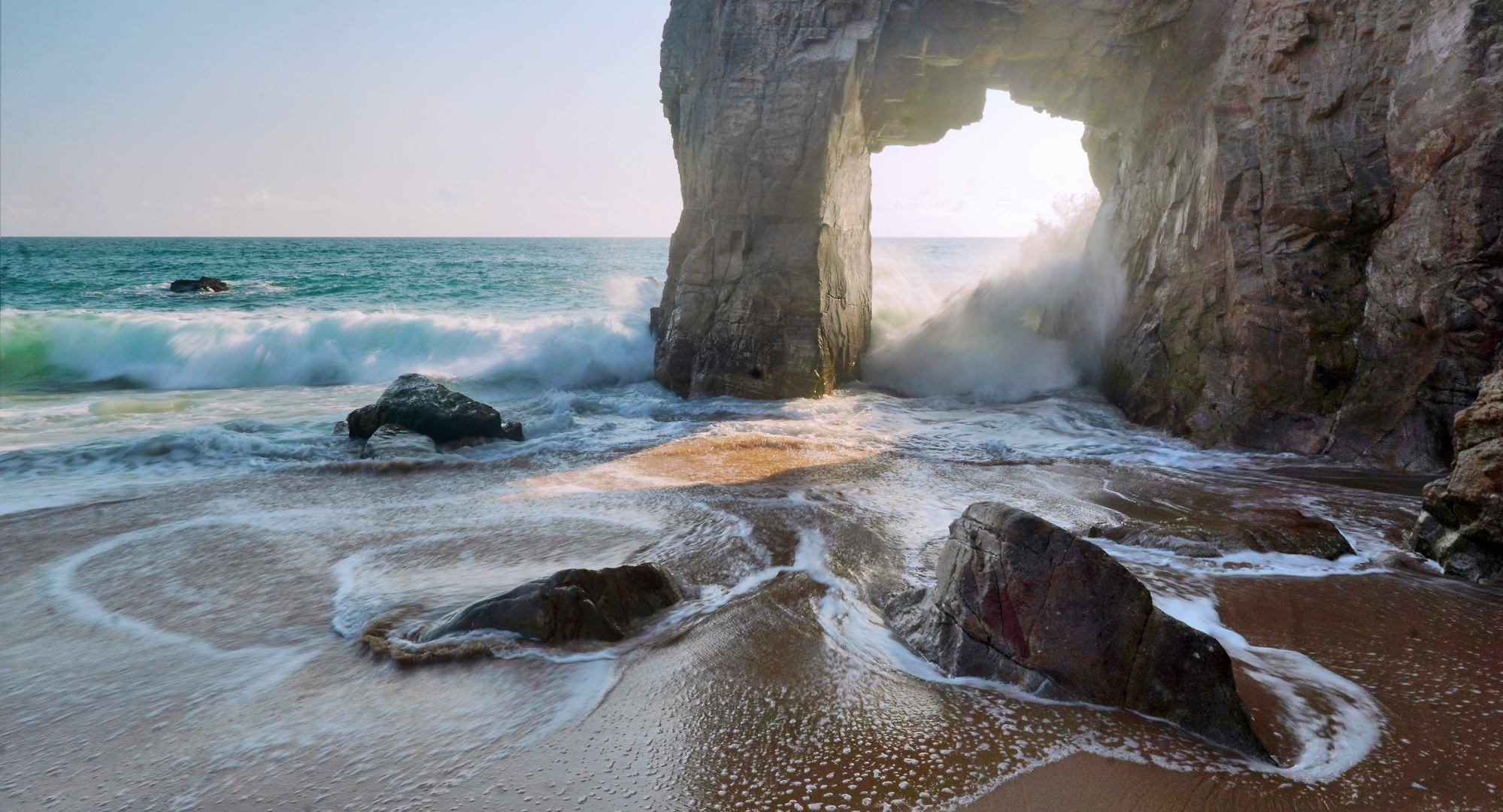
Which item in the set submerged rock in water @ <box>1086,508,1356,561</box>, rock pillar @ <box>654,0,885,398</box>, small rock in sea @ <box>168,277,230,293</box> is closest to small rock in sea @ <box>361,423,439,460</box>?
rock pillar @ <box>654,0,885,398</box>

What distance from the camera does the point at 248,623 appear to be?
386cm

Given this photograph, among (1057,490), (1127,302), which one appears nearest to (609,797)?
(1057,490)

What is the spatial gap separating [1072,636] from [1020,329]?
10.1 m

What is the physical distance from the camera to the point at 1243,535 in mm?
4777

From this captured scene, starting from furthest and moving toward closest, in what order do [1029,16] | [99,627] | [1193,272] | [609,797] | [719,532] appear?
[1029,16], [1193,272], [719,532], [99,627], [609,797]

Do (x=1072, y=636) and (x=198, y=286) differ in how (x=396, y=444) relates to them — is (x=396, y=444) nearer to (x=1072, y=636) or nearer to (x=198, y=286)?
(x=1072, y=636)

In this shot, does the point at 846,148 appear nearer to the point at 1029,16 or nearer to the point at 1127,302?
the point at 1029,16

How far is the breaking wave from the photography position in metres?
13.7

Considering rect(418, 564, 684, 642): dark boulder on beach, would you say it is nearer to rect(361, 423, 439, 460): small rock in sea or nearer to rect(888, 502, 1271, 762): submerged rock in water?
rect(888, 502, 1271, 762): submerged rock in water

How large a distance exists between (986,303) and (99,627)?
12023 mm

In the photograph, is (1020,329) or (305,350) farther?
(305,350)

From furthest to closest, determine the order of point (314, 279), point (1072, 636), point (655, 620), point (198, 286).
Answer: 1. point (314, 279)
2. point (198, 286)
3. point (655, 620)
4. point (1072, 636)

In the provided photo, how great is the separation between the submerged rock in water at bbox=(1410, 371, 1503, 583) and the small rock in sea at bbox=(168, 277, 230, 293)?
106ft

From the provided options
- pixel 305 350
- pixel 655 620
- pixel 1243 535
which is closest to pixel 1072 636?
pixel 655 620
